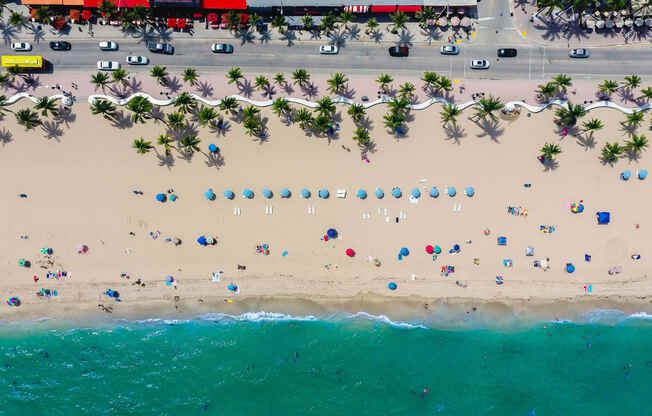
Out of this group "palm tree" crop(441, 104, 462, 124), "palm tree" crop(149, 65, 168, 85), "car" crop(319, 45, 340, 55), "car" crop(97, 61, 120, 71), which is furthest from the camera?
"car" crop(319, 45, 340, 55)

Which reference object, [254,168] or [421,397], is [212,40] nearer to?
[254,168]

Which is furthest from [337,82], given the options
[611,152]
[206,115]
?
[611,152]

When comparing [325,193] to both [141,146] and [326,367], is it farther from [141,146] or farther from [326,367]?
[141,146]

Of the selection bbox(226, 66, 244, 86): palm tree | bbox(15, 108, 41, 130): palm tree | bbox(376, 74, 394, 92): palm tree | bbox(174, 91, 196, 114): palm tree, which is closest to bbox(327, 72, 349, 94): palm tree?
bbox(376, 74, 394, 92): palm tree

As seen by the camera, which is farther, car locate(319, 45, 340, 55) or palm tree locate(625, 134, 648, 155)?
car locate(319, 45, 340, 55)

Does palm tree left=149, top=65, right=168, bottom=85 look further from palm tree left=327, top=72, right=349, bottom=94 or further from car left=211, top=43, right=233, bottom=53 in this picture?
palm tree left=327, top=72, right=349, bottom=94

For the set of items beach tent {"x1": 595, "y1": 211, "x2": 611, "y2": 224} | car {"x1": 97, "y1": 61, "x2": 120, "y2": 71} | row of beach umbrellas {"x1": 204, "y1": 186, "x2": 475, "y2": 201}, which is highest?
car {"x1": 97, "y1": 61, "x2": 120, "y2": 71}

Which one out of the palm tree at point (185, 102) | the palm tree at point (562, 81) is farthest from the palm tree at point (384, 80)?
the palm tree at point (185, 102)
